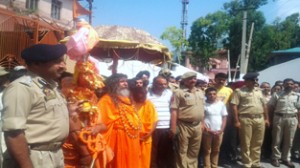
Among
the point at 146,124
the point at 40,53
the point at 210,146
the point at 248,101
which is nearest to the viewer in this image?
the point at 40,53

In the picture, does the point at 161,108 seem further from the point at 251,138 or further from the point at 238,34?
the point at 238,34

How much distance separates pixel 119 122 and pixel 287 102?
4295 millimetres

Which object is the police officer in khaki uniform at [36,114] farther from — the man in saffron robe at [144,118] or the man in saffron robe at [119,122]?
the man in saffron robe at [144,118]

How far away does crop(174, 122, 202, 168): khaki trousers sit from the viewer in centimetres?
605

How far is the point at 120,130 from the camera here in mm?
4828

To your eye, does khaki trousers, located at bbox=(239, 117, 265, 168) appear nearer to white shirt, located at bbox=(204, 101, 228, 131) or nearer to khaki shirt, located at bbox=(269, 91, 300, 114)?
white shirt, located at bbox=(204, 101, 228, 131)

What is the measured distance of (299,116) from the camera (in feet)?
25.2

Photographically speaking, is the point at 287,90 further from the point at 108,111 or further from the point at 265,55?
the point at 265,55

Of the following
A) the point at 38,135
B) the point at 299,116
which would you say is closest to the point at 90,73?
the point at 38,135

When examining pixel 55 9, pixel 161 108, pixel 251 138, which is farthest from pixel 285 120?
pixel 55 9

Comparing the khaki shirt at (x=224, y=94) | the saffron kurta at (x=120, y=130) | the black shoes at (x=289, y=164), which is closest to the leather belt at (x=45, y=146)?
the saffron kurta at (x=120, y=130)

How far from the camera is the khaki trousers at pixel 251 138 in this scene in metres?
6.88

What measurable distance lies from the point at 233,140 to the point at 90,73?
473 cm

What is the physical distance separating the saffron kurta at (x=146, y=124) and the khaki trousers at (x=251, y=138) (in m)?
2.32
